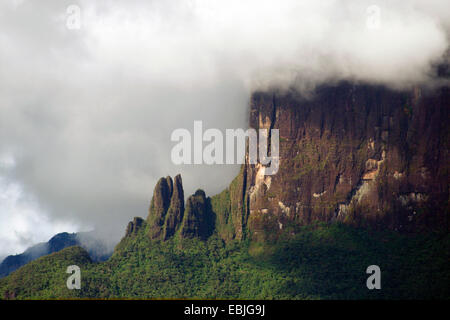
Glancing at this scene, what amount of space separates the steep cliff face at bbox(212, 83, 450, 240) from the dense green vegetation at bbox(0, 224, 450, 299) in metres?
2.83

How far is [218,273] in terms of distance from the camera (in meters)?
119

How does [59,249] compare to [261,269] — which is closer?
[261,269]

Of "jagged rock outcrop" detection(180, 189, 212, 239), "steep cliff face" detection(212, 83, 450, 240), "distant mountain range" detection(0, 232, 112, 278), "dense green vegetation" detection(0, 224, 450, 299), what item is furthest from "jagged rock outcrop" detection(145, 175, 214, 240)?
"distant mountain range" detection(0, 232, 112, 278)

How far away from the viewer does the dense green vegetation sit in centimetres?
10562

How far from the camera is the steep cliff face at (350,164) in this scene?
114000 mm

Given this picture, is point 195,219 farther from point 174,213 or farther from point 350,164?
point 350,164

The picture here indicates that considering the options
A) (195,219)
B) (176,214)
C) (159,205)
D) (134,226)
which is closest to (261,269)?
(195,219)

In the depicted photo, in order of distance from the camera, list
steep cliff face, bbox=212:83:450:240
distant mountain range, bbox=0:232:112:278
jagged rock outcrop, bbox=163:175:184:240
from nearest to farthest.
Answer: steep cliff face, bbox=212:83:450:240
jagged rock outcrop, bbox=163:175:184:240
distant mountain range, bbox=0:232:112:278

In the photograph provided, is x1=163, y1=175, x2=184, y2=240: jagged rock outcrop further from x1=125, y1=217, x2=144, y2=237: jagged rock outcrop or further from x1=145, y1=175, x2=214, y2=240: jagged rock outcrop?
x1=125, y1=217, x2=144, y2=237: jagged rock outcrop

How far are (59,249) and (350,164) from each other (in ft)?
227

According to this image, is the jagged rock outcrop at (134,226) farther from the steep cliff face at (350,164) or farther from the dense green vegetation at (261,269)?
the steep cliff face at (350,164)

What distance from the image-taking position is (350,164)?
119 meters

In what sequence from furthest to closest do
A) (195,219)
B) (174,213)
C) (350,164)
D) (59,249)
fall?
1. (59,249)
2. (174,213)
3. (195,219)
4. (350,164)

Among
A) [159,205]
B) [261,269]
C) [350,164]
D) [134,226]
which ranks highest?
[350,164]
